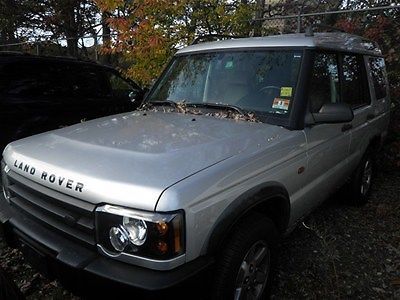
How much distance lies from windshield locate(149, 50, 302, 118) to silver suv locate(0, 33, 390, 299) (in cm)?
1

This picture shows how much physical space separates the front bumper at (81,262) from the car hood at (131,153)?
308 millimetres

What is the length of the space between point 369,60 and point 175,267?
3.76 metres

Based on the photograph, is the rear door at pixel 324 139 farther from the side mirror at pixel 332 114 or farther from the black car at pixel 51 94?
the black car at pixel 51 94

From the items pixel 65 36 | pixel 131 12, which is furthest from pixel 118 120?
pixel 65 36

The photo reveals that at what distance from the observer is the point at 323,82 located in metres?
3.58

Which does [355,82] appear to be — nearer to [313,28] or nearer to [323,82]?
[323,82]

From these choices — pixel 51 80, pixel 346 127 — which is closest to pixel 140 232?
pixel 346 127

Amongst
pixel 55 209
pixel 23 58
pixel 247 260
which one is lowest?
pixel 247 260

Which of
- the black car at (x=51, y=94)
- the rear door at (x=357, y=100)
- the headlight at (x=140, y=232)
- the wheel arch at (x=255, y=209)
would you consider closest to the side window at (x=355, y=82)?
the rear door at (x=357, y=100)

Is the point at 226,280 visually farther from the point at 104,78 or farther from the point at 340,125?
the point at 104,78

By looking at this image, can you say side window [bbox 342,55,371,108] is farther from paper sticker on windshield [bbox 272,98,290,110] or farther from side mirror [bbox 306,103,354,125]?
paper sticker on windshield [bbox 272,98,290,110]

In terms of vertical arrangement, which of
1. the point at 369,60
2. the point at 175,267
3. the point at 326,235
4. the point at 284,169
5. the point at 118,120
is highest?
the point at 369,60

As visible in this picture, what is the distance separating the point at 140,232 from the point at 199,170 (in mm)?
471

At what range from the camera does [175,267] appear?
6.82ft
